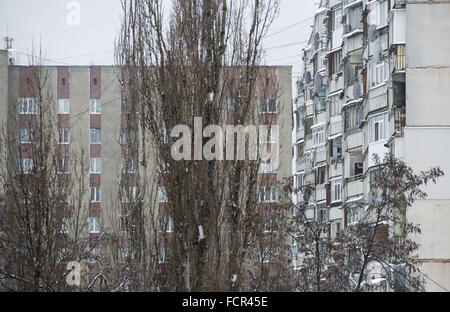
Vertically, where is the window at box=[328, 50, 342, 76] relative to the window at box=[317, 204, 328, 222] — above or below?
above

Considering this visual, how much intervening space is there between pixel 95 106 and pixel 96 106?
0.09m

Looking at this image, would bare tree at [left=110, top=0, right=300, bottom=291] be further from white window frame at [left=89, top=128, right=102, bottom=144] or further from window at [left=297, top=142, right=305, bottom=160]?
window at [left=297, top=142, right=305, bottom=160]

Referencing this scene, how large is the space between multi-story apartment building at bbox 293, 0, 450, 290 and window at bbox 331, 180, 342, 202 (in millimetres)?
62

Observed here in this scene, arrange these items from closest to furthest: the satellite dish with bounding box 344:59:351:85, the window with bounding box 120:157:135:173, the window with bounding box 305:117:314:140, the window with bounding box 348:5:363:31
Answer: the window with bounding box 120:157:135:173
the window with bounding box 348:5:363:31
the satellite dish with bounding box 344:59:351:85
the window with bounding box 305:117:314:140

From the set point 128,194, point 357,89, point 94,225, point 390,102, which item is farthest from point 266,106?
point 94,225

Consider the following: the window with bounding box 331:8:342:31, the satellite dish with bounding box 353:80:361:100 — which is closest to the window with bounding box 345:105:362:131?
the satellite dish with bounding box 353:80:361:100

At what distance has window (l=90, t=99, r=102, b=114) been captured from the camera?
230ft

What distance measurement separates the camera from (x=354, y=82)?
51.3m

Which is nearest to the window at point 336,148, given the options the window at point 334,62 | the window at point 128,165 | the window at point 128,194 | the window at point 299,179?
the window at point 334,62

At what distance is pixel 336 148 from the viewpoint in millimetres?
60031

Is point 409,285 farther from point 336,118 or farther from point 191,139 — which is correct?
point 336,118

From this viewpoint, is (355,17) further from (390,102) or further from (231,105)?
(231,105)

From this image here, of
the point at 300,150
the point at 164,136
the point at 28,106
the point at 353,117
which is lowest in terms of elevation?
the point at 300,150
